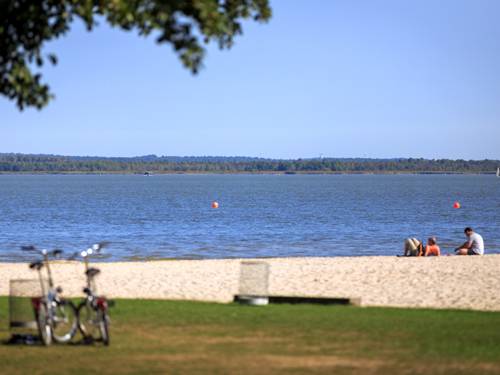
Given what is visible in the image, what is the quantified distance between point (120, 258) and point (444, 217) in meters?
42.1

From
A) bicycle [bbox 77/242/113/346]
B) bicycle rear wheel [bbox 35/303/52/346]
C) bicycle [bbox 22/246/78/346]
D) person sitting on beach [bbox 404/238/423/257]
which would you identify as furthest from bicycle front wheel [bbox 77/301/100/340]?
person sitting on beach [bbox 404/238/423/257]

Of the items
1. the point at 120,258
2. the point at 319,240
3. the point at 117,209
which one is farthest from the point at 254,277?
the point at 117,209

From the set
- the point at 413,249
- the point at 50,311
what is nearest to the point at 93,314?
the point at 50,311

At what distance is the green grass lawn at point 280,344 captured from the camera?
38.8ft

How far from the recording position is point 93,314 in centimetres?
1330

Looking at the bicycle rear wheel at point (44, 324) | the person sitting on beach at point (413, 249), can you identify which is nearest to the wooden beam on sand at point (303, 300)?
the bicycle rear wheel at point (44, 324)

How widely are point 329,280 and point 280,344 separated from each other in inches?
462

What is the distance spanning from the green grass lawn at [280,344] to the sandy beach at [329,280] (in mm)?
3322

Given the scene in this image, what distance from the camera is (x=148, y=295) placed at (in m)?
21.0

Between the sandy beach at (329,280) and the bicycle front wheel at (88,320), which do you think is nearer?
the bicycle front wheel at (88,320)

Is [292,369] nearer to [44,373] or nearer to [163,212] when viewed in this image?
[44,373]

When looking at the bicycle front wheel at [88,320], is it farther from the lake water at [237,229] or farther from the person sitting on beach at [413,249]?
the lake water at [237,229]

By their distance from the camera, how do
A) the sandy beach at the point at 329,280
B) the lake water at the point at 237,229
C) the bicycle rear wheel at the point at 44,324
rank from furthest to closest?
the lake water at the point at 237,229 < the sandy beach at the point at 329,280 < the bicycle rear wheel at the point at 44,324

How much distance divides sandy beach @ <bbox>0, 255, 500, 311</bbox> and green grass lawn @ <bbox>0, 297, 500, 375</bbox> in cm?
332
